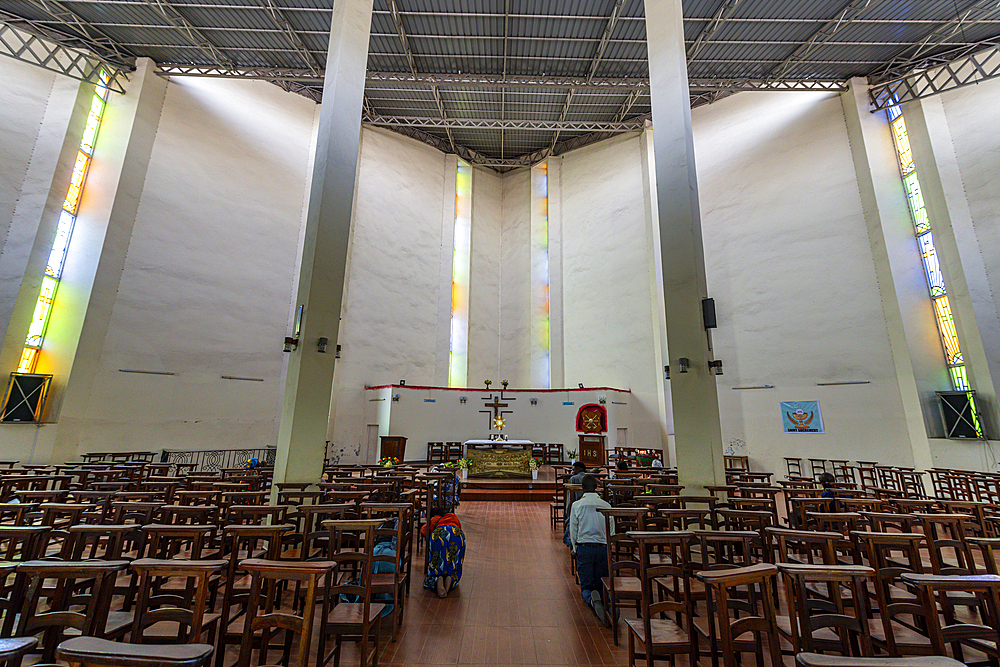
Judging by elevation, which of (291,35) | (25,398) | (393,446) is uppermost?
(291,35)

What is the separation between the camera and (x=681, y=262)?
6289 millimetres

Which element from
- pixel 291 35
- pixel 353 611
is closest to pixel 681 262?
pixel 353 611

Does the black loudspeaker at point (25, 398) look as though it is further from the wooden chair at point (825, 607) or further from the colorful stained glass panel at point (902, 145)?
the colorful stained glass panel at point (902, 145)

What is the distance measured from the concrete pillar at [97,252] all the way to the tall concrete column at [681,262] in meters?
11.4

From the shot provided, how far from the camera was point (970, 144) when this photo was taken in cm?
969

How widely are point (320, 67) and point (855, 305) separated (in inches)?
580

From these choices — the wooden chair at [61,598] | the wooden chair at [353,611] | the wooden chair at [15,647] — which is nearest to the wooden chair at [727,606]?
the wooden chair at [353,611]

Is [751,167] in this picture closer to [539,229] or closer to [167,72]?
[539,229]

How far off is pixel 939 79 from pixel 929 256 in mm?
4402

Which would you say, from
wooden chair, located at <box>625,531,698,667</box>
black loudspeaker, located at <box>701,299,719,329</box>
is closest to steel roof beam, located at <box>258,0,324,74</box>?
black loudspeaker, located at <box>701,299,719,329</box>

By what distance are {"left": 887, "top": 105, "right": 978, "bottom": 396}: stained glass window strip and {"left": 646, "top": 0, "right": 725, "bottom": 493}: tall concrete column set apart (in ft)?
24.6

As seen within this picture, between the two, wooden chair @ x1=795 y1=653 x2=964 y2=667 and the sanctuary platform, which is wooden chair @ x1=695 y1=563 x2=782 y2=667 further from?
the sanctuary platform

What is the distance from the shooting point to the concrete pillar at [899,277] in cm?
959

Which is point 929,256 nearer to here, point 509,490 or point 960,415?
point 960,415
